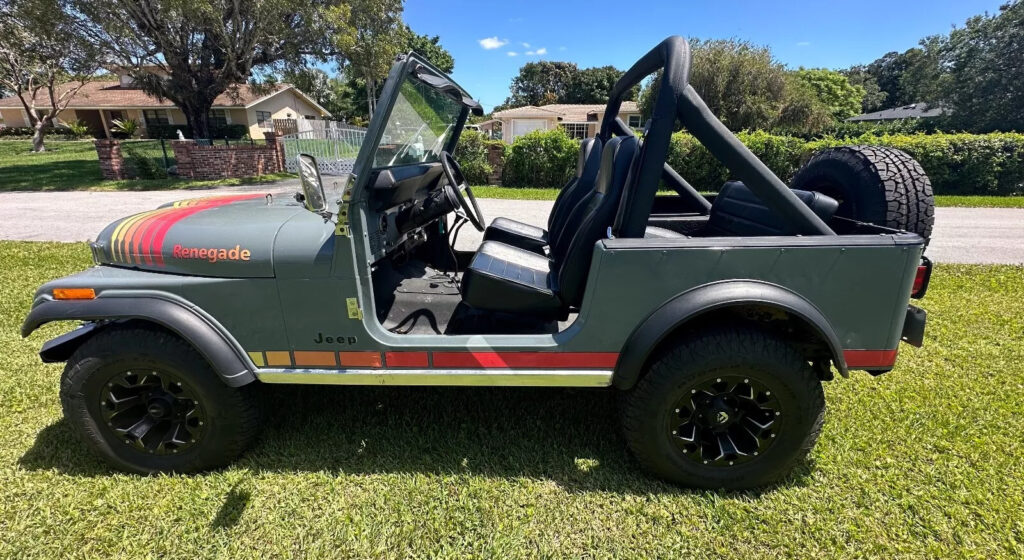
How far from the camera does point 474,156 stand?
14055 millimetres

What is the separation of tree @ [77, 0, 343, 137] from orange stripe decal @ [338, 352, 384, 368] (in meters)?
14.3

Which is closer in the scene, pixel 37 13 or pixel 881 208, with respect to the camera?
pixel 881 208

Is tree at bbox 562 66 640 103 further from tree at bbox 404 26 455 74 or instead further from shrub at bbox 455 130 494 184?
shrub at bbox 455 130 494 184

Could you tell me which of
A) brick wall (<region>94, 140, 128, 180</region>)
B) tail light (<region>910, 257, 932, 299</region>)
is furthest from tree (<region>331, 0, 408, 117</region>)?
tail light (<region>910, 257, 932, 299</region>)

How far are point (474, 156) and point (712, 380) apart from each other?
505 inches

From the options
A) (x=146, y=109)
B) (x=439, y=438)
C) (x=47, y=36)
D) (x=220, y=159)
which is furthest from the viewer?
(x=146, y=109)

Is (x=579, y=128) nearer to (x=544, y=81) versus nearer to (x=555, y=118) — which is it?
(x=555, y=118)

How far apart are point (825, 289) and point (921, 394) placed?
73.2 inches

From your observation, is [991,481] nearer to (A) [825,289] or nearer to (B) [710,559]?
(A) [825,289]

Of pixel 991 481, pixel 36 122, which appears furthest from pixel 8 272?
pixel 36 122

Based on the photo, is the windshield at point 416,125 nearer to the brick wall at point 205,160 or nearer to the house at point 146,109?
the brick wall at point 205,160

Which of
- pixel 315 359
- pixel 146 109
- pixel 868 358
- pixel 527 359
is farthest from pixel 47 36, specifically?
pixel 146 109

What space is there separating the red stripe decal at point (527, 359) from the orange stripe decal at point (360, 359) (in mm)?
276

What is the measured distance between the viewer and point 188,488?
7.38ft
